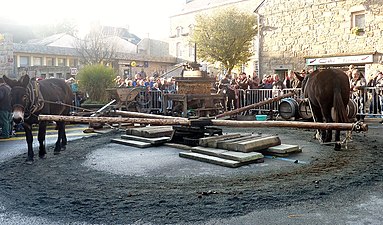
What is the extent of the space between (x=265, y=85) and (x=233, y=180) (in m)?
12.8

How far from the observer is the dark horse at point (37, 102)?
7.33 m

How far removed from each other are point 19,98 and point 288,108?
972 centimetres

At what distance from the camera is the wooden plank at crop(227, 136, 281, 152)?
289 inches

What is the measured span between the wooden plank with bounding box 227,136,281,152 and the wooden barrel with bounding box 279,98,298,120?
247 inches

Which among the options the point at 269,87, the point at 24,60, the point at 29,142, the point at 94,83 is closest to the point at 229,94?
the point at 269,87

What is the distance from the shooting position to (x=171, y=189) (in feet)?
18.0

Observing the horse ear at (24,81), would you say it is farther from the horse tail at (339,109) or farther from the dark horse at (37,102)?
the horse tail at (339,109)

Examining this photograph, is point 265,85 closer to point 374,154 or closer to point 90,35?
point 374,154

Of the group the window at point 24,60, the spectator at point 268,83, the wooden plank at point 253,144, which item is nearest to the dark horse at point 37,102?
the wooden plank at point 253,144

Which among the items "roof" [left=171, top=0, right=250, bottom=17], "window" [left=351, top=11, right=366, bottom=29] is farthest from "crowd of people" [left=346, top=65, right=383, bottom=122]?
"roof" [left=171, top=0, right=250, bottom=17]

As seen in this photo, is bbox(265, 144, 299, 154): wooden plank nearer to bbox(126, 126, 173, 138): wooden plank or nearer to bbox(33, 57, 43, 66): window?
bbox(126, 126, 173, 138): wooden plank

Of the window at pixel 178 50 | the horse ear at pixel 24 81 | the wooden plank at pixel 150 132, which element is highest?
the window at pixel 178 50

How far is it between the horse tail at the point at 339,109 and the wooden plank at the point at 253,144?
4.31ft

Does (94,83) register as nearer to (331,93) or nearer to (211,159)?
(211,159)
